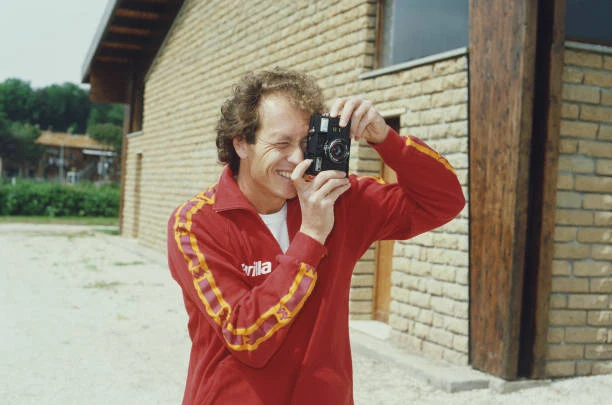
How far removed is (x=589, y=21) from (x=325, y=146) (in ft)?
15.6

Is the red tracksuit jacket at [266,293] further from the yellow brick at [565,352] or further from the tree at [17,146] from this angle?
the tree at [17,146]

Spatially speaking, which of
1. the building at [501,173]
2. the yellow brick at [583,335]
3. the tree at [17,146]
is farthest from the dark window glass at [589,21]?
the tree at [17,146]

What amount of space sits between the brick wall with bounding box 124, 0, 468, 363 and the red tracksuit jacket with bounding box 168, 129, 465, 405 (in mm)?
4102

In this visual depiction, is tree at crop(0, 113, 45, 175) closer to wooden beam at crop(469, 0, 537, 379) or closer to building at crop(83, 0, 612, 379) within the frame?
building at crop(83, 0, 612, 379)

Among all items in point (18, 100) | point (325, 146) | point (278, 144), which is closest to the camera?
point (325, 146)

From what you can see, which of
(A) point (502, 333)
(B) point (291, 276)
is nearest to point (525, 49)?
(A) point (502, 333)

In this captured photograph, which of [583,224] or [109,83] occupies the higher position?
[109,83]

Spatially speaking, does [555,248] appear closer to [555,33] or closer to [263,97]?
[555,33]

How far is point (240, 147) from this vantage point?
7.43ft

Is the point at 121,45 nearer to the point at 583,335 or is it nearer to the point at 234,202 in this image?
the point at 583,335

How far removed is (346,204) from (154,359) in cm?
490

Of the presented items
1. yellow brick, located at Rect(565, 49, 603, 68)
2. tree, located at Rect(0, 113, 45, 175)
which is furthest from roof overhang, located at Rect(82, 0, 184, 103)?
tree, located at Rect(0, 113, 45, 175)

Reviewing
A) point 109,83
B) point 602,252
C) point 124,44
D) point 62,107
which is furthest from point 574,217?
point 62,107

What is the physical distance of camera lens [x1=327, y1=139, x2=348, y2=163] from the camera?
201 cm
